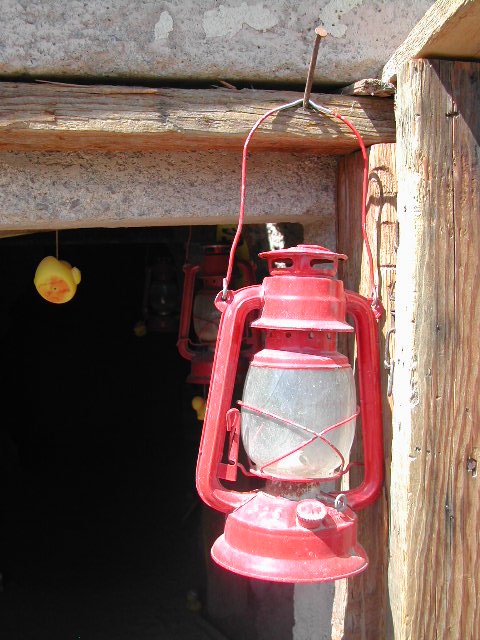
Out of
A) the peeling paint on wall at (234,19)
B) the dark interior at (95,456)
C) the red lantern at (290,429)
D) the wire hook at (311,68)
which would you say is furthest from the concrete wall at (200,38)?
the dark interior at (95,456)

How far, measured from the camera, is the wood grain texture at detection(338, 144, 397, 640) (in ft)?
6.09

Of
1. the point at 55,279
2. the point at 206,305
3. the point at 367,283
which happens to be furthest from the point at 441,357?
the point at 206,305

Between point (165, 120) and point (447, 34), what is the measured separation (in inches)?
26.6

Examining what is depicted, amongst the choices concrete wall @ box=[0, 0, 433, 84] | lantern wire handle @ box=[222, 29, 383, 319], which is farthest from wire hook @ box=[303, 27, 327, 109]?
concrete wall @ box=[0, 0, 433, 84]

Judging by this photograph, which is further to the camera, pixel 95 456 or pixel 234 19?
pixel 95 456

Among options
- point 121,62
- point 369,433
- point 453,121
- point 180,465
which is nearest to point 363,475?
point 369,433

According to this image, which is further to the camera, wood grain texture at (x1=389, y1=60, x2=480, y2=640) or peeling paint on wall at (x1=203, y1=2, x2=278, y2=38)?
peeling paint on wall at (x1=203, y1=2, x2=278, y2=38)

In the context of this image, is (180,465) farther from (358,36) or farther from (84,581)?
(358,36)

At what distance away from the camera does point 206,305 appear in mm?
2842

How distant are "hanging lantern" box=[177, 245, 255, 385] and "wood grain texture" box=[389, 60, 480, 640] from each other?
110 cm

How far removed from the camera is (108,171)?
6.22 ft

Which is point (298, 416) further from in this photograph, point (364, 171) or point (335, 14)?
point (335, 14)

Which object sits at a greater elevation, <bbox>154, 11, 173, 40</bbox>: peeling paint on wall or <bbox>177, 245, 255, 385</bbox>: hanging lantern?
<bbox>154, 11, 173, 40</bbox>: peeling paint on wall

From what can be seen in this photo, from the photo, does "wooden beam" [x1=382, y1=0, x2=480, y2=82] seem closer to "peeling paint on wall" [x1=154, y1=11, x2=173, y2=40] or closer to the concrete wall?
the concrete wall
